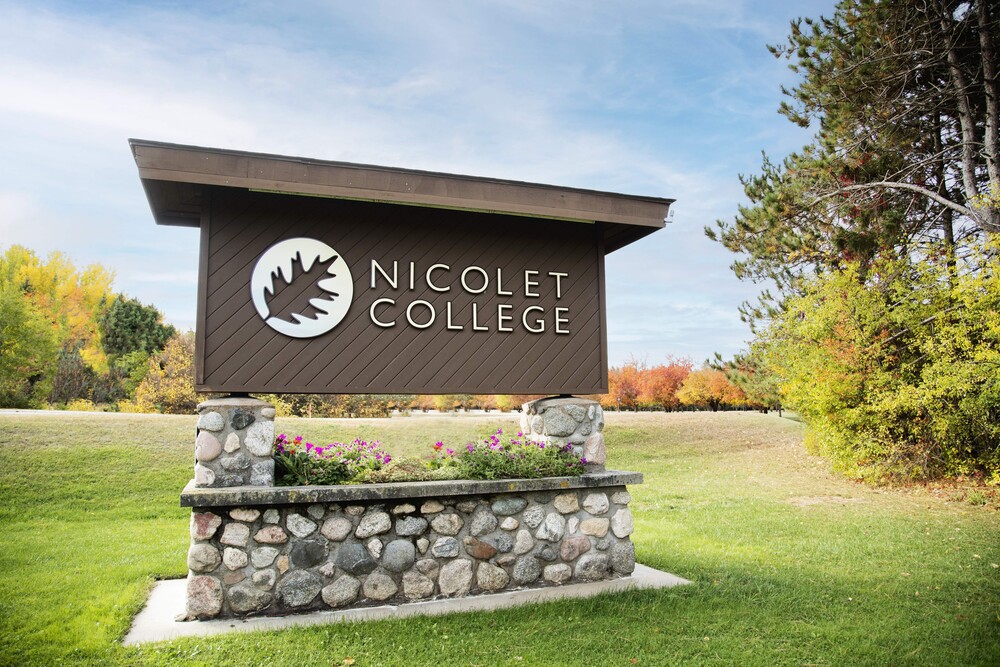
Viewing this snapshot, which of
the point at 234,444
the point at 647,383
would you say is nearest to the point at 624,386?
the point at 647,383

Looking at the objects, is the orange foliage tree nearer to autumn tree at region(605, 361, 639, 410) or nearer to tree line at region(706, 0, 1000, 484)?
autumn tree at region(605, 361, 639, 410)

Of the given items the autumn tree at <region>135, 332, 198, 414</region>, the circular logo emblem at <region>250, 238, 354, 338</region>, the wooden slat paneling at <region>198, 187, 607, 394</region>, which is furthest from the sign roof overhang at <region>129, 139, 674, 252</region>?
the autumn tree at <region>135, 332, 198, 414</region>

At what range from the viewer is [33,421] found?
1548 centimetres

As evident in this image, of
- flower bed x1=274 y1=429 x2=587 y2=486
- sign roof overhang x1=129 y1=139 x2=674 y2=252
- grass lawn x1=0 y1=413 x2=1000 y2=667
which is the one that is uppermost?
sign roof overhang x1=129 y1=139 x2=674 y2=252

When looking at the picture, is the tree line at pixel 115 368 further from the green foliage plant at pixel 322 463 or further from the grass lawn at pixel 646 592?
the green foliage plant at pixel 322 463

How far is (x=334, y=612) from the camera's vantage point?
17.5 feet

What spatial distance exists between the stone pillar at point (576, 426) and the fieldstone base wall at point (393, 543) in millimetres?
384

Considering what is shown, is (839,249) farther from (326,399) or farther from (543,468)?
(326,399)

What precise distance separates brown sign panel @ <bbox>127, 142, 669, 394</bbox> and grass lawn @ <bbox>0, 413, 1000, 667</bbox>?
2.08m

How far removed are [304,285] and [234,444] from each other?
1.46 metres

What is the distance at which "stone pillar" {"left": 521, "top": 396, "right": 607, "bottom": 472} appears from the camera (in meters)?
6.65

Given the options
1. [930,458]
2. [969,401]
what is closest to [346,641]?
[969,401]

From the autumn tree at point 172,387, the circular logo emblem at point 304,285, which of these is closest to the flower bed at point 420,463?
the circular logo emblem at point 304,285

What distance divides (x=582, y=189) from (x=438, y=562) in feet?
12.0
